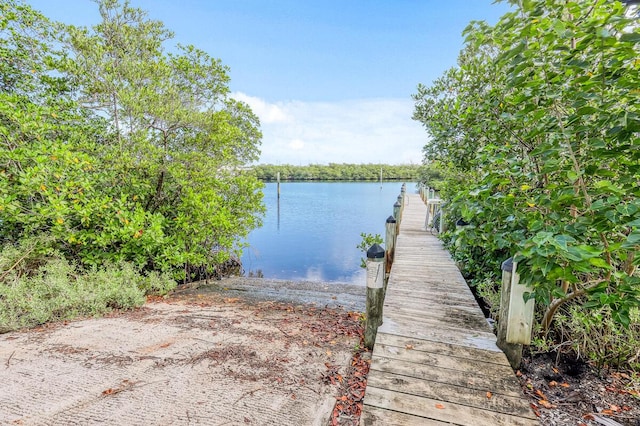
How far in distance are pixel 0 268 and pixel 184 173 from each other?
2988 millimetres

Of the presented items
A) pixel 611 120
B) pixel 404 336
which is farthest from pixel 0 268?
pixel 611 120

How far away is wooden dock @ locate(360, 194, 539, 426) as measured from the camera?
68.6 inches

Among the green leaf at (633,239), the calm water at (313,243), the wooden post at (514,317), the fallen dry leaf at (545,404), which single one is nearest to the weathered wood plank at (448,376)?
the fallen dry leaf at (545,404)

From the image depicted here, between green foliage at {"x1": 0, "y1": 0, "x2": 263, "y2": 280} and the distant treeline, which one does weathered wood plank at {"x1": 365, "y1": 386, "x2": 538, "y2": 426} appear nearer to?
green foliage at {"x1": 0, "y1": 0, "x2": 263, "y2": 280}

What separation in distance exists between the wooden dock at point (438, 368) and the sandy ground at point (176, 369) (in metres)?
0.39

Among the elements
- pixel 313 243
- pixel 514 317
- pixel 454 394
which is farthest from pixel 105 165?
pixel 313 243

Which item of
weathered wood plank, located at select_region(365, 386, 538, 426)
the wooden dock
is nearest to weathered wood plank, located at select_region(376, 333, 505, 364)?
the wooden dock

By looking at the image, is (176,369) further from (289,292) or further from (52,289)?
(289,292)

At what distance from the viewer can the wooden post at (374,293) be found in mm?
2691

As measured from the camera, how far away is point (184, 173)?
5664 mm

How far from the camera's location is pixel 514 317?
2.28m

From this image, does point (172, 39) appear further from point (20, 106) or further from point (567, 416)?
point (567, 416)

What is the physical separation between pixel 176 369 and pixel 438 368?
Result: 6.99 feet

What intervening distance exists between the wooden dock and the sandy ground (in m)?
0.39
